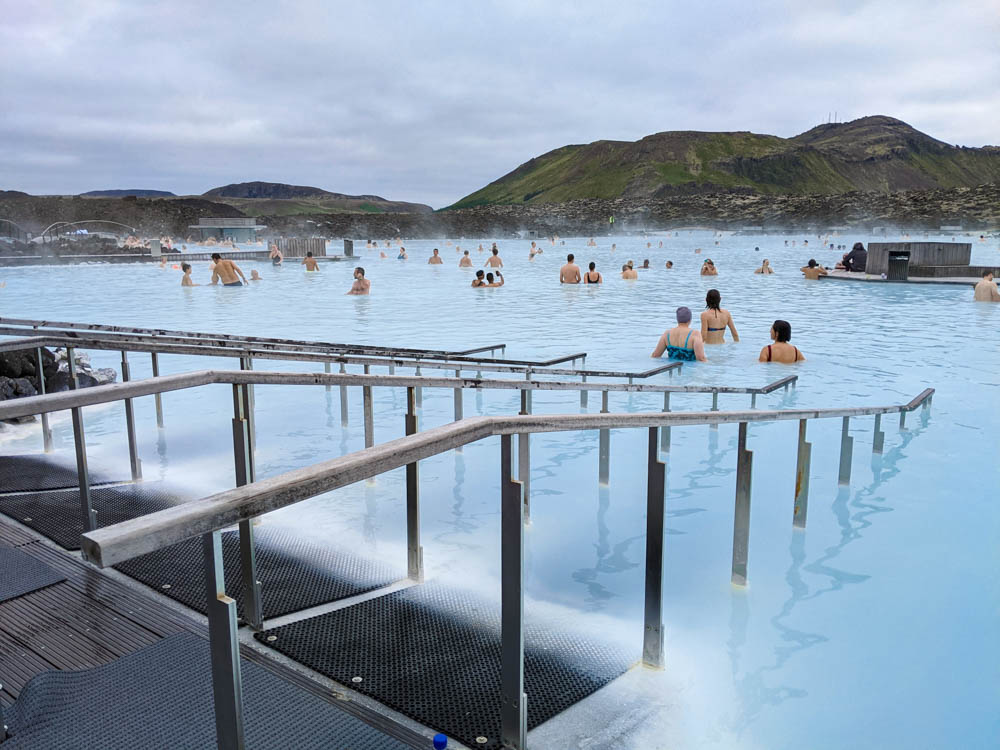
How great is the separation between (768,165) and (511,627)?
182 metres

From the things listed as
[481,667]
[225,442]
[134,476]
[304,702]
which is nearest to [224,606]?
[304,702]

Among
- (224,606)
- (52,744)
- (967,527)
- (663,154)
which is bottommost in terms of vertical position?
(967,527)

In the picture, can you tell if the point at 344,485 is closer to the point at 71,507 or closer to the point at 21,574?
the point at 21,574

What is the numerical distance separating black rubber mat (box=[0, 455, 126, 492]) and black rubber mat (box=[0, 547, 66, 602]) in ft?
2.77

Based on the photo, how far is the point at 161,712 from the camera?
1749 mm

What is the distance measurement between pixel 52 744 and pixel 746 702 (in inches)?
81.8

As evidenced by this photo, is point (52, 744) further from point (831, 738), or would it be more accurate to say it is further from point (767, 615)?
point (767, 615)

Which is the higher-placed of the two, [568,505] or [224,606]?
[224,606]

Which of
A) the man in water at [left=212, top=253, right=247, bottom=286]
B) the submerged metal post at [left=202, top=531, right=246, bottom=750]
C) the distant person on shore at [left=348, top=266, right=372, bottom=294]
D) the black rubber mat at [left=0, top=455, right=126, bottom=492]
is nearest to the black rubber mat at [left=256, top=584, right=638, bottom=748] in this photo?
Answer: the submerged metal post at [left=202, top=531, right=246, bottom=750]

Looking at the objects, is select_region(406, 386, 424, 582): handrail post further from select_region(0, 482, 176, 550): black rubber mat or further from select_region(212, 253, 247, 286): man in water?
select_region(212, 253, 247, 286): man in water

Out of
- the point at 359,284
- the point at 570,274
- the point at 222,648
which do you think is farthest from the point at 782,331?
the point at 359,284

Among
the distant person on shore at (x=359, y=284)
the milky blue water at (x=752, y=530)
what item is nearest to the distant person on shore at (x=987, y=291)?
the milky blue water at (x=752, y=530)

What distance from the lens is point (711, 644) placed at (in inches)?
120

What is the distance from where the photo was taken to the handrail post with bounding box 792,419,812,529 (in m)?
3.91
